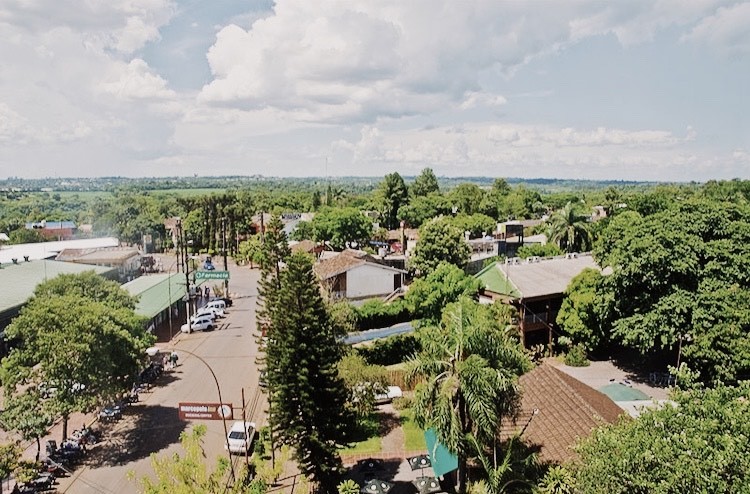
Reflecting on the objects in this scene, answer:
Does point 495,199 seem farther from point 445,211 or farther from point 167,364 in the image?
point 167,364

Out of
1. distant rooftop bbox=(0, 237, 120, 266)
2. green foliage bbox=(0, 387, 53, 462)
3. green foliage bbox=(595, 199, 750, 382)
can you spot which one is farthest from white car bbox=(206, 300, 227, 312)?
green foliage bbox=(595, 199, 750, 382)

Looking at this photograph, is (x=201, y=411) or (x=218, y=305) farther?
(x=218, y=305)

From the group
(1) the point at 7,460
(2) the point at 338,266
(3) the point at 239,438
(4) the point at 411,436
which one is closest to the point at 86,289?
(3) the point at 239,438

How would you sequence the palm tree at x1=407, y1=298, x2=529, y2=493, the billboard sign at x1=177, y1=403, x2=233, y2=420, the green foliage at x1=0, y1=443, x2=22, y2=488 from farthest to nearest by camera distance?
the billboard sign at x1=177, y1=403, x2=233, y2=420, the green foliage at x1=0, y1=443, x2=22, y2=488, the palm tree at x1=407, y1=298, x2=529, y2=493

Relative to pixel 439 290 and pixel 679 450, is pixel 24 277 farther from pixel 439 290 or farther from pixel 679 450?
pixel 679 450

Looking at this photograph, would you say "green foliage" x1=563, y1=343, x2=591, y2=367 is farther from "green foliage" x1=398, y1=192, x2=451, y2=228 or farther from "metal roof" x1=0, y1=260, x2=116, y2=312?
"green foliage" x1=398, y1=192, x2=451, y2=228

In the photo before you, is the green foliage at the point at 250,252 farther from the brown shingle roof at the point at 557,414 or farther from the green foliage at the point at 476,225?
the brown shingle roof at the point at 557,414

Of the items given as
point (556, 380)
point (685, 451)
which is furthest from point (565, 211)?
point (685, 451)
